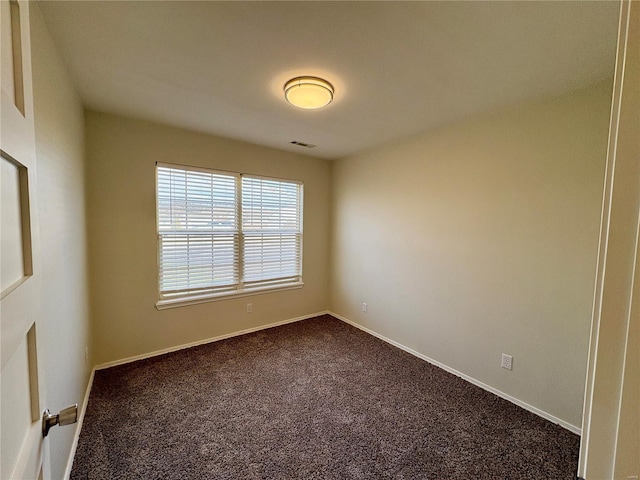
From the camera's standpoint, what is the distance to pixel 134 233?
109 inches

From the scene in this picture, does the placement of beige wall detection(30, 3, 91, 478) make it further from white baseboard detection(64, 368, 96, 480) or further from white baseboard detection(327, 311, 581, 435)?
white baseboard detection(327, 311, 581, 435)

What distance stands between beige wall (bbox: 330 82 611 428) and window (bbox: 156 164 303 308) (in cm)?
126

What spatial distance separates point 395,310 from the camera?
329 centimetres

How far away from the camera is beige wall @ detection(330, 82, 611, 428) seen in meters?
1.95

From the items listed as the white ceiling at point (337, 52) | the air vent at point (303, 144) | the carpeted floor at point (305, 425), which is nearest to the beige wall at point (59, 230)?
the white ceiling at point (337, 52)

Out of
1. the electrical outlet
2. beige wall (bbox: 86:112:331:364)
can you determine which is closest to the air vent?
beige wall (bbox: 86:112:331:364)

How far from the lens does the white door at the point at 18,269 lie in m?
0.52

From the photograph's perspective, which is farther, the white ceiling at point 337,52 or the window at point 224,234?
the window at point 224,234

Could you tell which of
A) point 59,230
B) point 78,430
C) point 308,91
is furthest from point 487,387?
point 59,230

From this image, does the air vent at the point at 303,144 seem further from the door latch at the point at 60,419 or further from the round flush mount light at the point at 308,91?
the door latch at the point at 60,419

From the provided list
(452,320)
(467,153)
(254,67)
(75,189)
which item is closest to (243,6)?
(254,67)

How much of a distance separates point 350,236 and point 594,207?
251 cm

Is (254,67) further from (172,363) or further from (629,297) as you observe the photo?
(172,363)

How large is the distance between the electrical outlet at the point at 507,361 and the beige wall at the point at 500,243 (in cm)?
4
